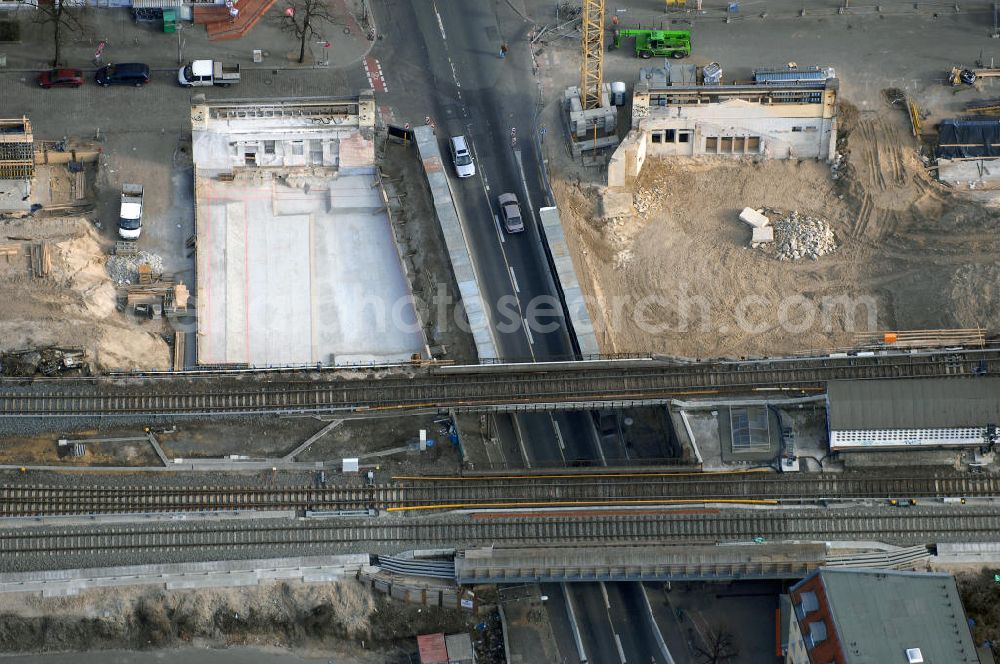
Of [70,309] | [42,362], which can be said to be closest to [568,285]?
[70,309]

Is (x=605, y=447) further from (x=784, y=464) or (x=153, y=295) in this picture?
(x=153, y=295)

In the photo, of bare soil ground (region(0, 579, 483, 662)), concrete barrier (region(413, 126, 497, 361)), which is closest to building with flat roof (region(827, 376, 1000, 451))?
concrete barrier (region(413, 126, 497, 361))

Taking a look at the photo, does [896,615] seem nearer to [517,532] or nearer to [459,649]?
[517,532]

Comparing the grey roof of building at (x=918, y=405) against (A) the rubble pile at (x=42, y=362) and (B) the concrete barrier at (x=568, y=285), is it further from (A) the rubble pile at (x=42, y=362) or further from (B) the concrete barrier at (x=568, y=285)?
(A) the rubble pile at (x=42, y=362)

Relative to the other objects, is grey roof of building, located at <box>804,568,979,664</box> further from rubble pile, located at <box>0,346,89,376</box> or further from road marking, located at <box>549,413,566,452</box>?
rubble pile, located at <box>0,346,89,376</box>

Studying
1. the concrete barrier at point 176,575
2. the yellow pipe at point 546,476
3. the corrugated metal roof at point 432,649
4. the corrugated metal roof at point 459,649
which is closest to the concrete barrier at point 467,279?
the yellow pipe at point 546,476

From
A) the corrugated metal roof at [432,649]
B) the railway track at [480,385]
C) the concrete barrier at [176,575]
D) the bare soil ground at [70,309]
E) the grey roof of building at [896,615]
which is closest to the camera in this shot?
the grey roof of building at [896,615]

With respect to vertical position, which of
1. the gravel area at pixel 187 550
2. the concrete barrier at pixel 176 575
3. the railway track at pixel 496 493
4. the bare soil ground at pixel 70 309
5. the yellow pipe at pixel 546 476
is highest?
the bare soil ground at pixel 70 309
